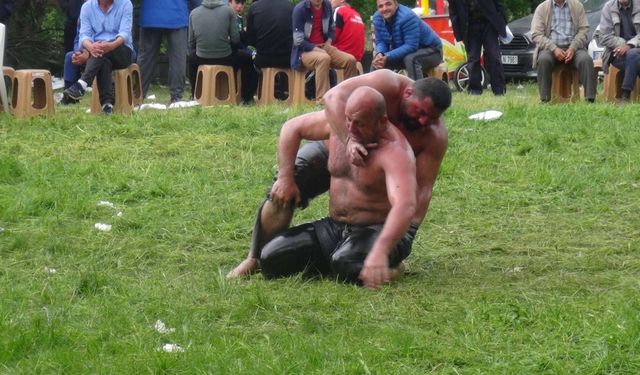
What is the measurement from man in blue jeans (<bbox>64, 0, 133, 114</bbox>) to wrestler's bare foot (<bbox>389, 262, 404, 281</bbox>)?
6.80 m

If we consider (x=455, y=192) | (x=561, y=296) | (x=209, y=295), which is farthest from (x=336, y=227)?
(x=455, y=192)

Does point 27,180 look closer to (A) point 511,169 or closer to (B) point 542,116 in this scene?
(A) point 511,169

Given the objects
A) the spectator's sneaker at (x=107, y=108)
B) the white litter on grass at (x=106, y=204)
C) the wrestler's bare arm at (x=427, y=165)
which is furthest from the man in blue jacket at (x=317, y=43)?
the wrestler's bare arm at (x=427, y=165)

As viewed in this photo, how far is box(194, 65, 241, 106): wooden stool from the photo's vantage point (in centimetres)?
1438

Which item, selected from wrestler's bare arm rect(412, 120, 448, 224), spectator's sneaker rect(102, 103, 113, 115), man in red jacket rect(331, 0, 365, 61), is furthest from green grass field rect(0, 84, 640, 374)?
man in red jacket rect(331, 0, 365, 61)

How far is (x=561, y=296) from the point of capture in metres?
5.86

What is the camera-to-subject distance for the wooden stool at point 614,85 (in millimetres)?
14445

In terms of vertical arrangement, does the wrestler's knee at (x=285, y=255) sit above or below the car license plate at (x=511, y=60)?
above

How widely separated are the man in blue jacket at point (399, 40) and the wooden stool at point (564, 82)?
4.83 feet

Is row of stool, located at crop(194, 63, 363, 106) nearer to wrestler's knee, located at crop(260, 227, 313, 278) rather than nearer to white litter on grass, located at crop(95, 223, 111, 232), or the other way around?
white litter on grass, located at crop(95, 223, 111, 232)

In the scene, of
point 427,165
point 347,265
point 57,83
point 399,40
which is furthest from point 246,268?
point 57,83

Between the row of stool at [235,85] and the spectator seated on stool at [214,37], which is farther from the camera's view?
the spectator seated on stool at [214,37]

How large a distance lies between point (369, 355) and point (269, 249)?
165 cm

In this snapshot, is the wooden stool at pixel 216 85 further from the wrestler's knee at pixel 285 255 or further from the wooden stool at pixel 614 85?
the wrestler's knee at pixel 285 255
